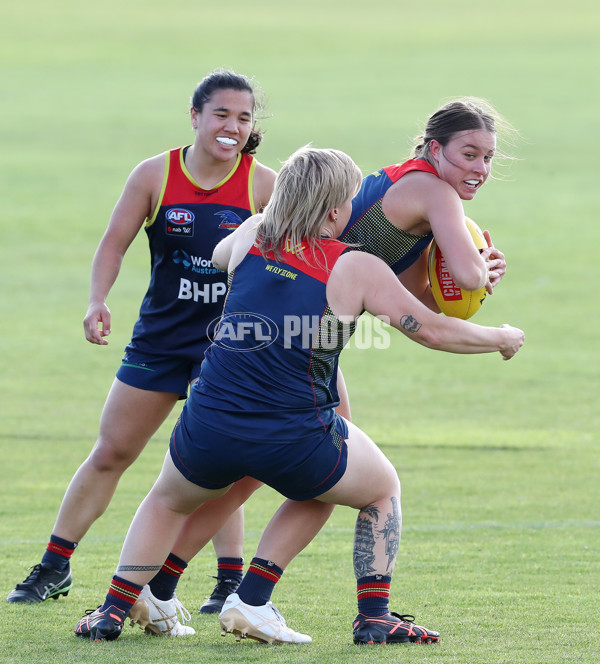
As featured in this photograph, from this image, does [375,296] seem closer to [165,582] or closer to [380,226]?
[380,226]

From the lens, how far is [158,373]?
5.14 meters

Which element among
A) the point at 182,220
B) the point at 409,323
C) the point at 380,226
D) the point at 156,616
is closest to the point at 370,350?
the point at 182,220

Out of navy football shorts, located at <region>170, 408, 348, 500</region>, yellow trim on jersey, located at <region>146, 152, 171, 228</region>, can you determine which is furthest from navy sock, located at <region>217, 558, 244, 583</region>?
yellow trim on jersey, located at <region>146, 152, 171, 228</region>

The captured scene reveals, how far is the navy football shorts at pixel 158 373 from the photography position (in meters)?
5.13

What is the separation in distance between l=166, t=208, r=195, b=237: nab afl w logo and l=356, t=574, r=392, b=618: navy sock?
69.6 inches

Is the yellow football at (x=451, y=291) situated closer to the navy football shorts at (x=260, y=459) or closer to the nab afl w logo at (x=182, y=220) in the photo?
the navy football shorts at (x=260, y=459)

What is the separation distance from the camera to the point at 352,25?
4859 centimetres

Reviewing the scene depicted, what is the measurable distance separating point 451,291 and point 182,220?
1.26 metres

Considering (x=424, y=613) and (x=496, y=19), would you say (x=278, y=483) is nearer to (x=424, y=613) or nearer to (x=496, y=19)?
(x=424, y=613)

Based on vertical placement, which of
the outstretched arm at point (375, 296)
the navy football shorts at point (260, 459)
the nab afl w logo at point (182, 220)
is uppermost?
the nab afl w logo at point (182, 220)

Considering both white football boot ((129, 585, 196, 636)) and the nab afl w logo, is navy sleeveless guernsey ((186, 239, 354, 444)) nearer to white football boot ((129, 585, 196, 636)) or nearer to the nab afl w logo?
white football boot ((129, 585, 196, 636))

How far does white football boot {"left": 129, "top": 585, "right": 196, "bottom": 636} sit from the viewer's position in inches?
177

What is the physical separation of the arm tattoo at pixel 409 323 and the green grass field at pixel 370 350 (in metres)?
1.17

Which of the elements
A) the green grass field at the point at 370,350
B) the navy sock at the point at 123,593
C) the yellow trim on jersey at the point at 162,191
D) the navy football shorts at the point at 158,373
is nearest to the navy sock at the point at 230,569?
the green grass field at the point at 370,350
